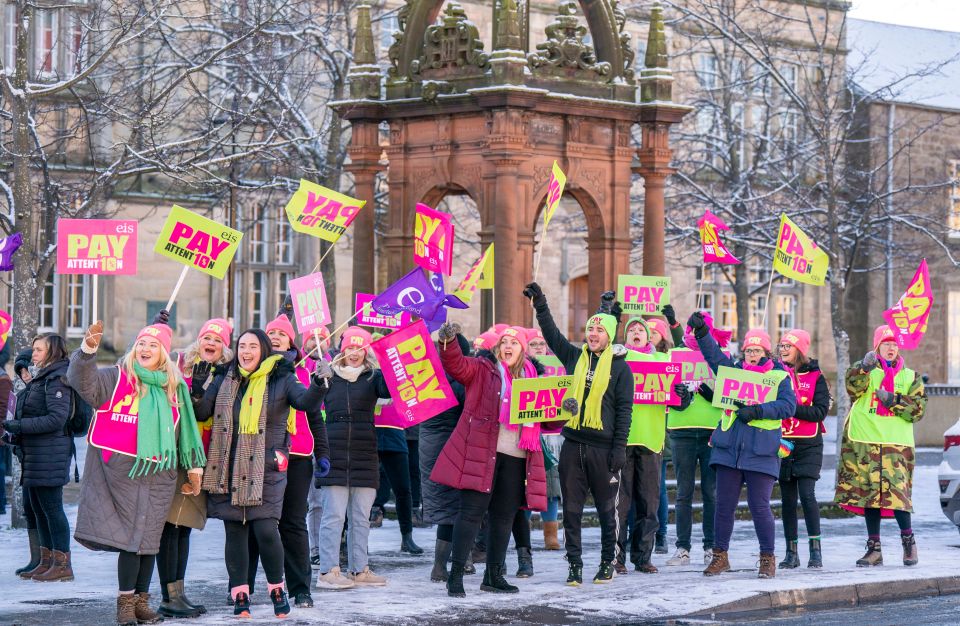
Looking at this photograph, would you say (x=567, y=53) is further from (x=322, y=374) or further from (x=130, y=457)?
(x=130, y=457)

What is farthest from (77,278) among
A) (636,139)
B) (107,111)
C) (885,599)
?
(885,599)

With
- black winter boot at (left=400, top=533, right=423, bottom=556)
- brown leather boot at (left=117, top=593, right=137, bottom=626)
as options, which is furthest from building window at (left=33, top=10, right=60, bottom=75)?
brown leather boot at (left=117, top=593, right=137, bottom=626)

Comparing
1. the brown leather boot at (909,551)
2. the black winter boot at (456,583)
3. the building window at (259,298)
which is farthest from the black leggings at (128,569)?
the building window at (259,298)

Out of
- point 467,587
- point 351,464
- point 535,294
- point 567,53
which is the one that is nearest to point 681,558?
point 467,587

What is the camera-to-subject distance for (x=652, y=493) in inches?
505

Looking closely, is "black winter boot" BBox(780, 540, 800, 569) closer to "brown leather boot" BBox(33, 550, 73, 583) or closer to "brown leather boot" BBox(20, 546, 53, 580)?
"brown leather boot" BBox(33, 550, 73, 583)

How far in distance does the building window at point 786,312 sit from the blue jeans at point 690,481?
2388cm

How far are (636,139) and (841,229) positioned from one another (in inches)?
139

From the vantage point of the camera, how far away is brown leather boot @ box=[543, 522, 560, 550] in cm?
1427

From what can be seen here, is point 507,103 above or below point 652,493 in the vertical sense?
above

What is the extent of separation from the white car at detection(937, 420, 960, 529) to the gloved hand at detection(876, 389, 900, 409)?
195 centimetres

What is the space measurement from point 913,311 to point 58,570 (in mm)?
8422

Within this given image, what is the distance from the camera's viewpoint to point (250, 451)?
10.2 meters

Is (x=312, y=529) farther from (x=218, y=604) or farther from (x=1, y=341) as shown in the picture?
(x=1, y=341)
